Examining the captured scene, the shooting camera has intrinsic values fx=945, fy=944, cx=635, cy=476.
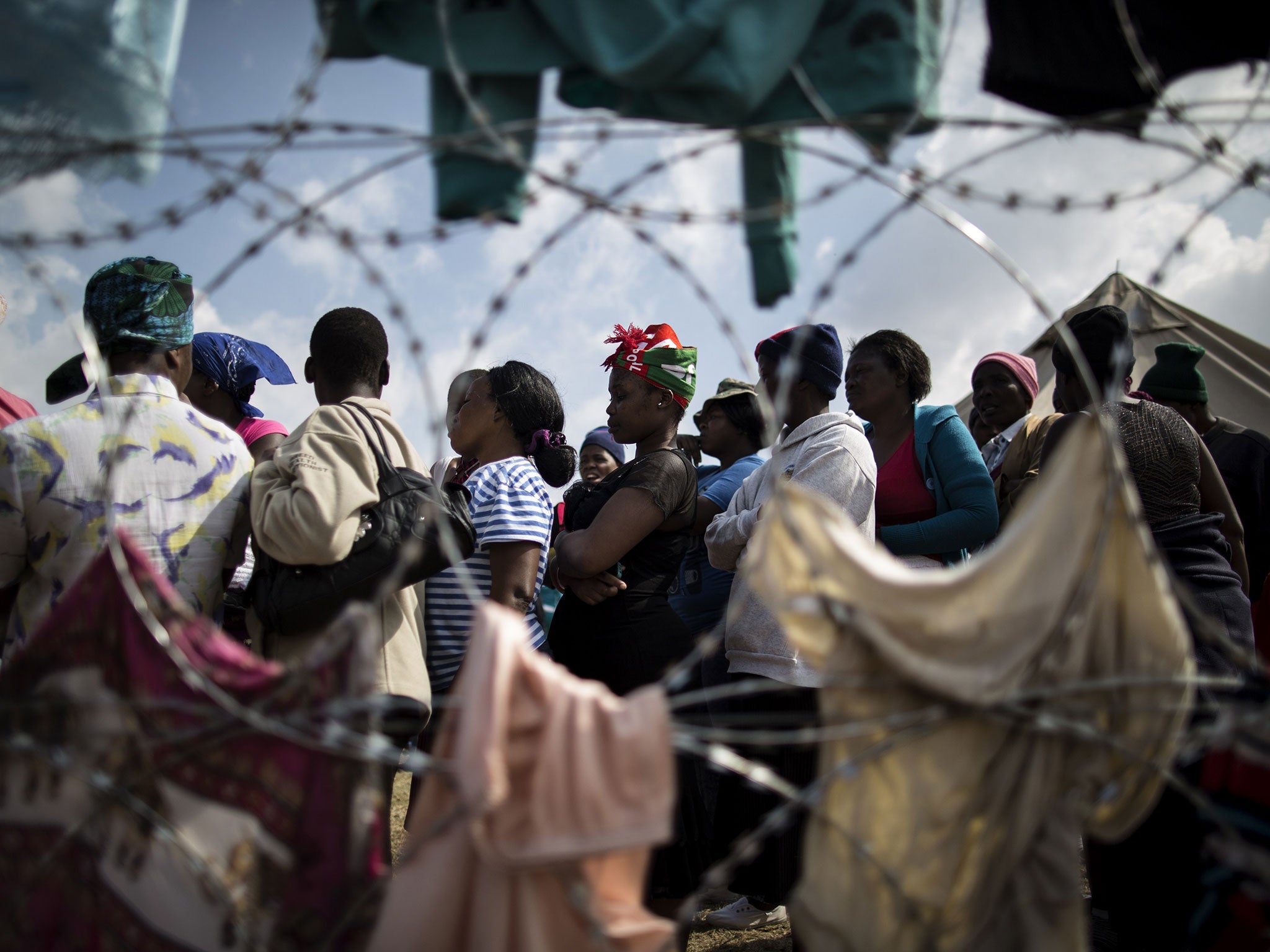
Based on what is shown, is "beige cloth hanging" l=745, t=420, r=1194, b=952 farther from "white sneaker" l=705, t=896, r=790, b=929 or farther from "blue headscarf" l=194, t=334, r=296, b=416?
"blue headscarf" l=194, t=334, r=296, b=416

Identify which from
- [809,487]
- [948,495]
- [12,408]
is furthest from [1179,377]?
[12,408]

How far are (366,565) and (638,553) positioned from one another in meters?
0.97

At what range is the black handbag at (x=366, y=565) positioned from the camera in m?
2.24

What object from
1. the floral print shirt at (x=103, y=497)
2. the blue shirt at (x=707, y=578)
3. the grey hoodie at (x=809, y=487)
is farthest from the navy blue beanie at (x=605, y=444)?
the floral print shirt at (x=103, y=497)

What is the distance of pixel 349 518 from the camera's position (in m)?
2.27

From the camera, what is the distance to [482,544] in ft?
9.29

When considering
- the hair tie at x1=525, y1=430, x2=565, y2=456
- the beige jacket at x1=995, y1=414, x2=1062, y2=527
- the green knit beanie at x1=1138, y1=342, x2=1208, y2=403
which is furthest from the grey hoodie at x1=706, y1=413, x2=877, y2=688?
the green knit beanie at x1=1138, y1=342, x2=1208, y2=403

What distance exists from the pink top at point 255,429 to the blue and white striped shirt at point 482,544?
3.12 ft

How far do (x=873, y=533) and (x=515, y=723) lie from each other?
1614 mm

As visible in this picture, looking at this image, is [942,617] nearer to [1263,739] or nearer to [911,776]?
[911,776]

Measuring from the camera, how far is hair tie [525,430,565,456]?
3.42 meters

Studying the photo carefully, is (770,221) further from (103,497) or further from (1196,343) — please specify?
(1196,343)

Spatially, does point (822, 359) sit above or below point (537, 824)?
above

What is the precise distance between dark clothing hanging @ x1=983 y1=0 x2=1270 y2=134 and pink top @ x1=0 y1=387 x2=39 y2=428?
2.91 m
